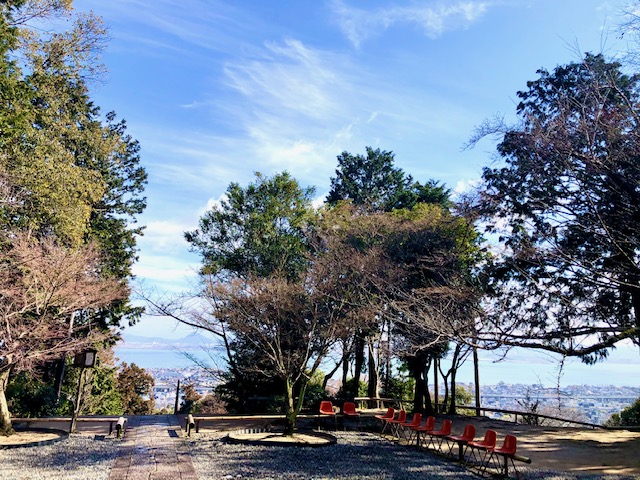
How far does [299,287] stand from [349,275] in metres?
1.91

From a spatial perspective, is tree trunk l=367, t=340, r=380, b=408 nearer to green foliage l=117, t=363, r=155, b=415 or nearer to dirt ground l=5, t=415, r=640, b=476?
dirt ground l=5, t=415, r=640, b=476

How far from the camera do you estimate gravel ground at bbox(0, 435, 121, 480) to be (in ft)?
25.6

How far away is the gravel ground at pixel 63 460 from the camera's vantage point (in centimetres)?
779

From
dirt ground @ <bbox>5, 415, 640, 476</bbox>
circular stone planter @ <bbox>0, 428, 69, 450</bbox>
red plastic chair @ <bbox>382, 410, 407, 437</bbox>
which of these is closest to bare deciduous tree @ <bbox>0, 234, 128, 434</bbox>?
circular stone planter @ <bbox>0, 428, 69, 450</bbox>

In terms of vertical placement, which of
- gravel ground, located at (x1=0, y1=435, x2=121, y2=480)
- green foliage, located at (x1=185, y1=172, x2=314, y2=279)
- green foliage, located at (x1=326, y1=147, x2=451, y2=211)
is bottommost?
gravel ground, located at (x1=0, y1=435, x2=121, y2=480)

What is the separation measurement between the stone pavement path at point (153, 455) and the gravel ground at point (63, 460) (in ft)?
0.91

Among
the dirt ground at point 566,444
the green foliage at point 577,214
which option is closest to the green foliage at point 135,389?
the dirt ground at point 566,444

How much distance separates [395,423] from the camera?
1279 cm

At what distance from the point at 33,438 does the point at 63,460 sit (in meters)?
2.83

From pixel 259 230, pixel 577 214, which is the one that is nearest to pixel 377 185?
pixel 259 230

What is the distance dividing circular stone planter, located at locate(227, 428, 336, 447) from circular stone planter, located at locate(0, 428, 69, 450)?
A: 165 inches

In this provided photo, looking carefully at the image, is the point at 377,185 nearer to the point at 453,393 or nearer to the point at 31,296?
the point at 453,393

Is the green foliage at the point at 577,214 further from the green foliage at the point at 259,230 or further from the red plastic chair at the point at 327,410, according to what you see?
the green foliage at the point at 259,230

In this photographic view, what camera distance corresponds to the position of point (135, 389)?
87.9 ft
